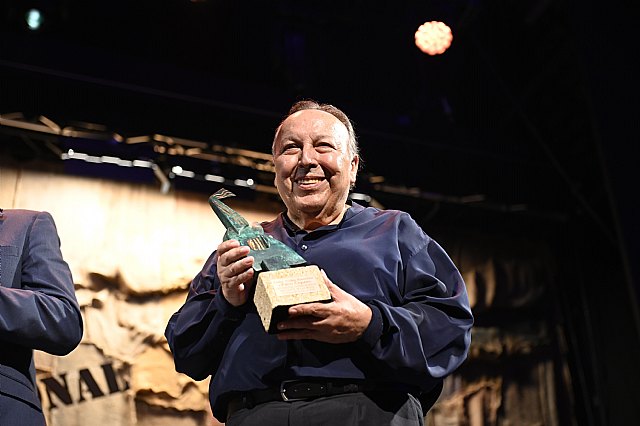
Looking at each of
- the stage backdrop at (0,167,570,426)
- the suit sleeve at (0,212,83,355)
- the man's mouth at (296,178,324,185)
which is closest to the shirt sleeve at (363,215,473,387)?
the man's mouth at (296,178,324,185)

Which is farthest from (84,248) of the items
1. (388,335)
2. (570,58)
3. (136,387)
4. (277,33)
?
(570,58)

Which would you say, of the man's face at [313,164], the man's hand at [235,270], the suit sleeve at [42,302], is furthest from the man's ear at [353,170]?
the suit sleeve at [42,302]

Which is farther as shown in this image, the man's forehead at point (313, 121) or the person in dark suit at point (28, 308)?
the man's forehead at point (313, 121)

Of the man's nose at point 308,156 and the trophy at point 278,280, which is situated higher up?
the man's nose at point 308,156

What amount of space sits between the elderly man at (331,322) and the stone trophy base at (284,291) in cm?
2

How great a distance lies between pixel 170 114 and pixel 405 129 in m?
1.43

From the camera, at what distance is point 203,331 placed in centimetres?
179

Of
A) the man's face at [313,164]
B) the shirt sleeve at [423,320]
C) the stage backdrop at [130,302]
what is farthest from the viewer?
the stage backdrop at [130,302]

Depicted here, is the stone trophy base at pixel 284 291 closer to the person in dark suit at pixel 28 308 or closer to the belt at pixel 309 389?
the belt at pixel 309 389

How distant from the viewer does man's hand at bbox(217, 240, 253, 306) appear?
159 centimetres

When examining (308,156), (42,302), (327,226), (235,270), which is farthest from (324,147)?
(42,302)

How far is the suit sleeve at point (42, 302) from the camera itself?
1836 mm

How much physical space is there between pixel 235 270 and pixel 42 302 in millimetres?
652

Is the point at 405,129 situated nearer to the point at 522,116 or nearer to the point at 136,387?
the point at 522,116
